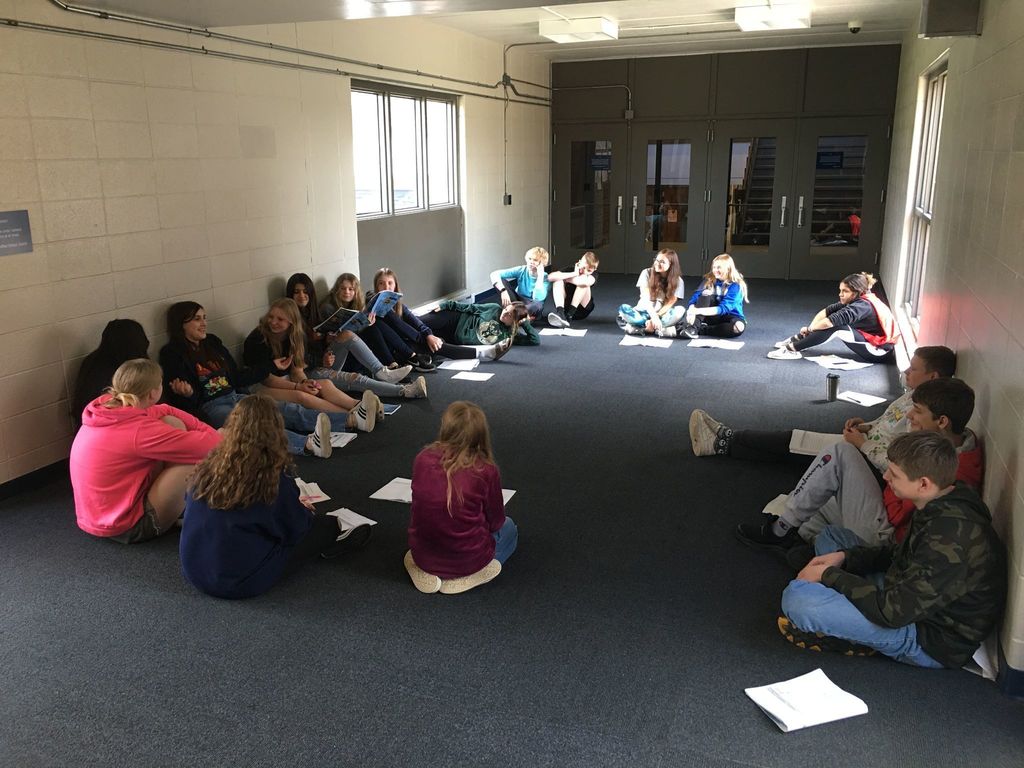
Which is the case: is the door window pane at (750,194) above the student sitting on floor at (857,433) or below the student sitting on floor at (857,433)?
above

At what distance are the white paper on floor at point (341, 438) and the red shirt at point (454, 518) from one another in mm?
1853

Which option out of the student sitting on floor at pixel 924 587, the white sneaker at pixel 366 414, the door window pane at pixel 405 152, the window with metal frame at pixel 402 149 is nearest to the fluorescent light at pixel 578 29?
the window with metal frame at pixel 402 149

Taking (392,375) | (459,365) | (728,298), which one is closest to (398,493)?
(392,375)

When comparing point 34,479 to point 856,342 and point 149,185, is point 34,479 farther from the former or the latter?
point 856,342

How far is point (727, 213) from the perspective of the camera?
12.0m

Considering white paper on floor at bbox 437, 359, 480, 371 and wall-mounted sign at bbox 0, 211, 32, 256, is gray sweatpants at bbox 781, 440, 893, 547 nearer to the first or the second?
white paper on floor at bbox 437, 359, 480, 371

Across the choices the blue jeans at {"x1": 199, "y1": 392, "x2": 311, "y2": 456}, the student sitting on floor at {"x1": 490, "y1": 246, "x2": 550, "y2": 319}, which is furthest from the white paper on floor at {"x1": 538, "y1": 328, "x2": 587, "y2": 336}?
the blue jeans at {"x1": 199, "y1": 392, "x2": 311, "y2": 456}

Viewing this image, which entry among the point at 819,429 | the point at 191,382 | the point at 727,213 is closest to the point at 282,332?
the point at 191,382

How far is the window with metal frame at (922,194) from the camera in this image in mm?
7168

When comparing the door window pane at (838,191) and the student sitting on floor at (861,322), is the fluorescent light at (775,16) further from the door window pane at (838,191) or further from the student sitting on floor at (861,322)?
the student sitting on floor at (861,322)

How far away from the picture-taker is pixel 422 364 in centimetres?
701

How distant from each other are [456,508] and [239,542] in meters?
0.86

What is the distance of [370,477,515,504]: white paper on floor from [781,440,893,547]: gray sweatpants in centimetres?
144

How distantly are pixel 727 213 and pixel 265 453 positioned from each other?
1008 centimetres
